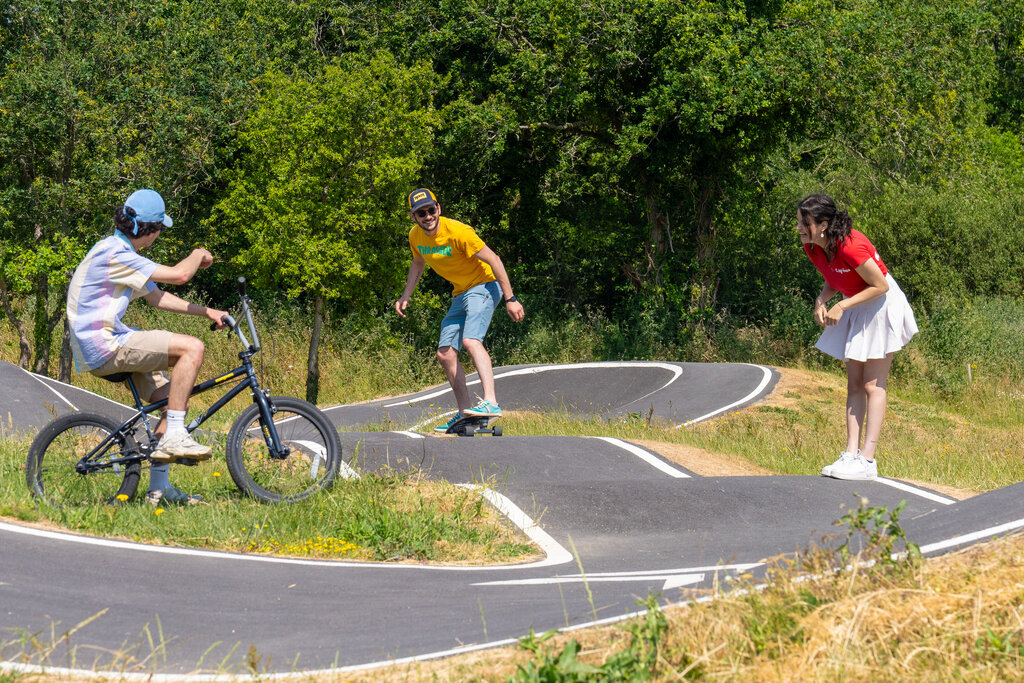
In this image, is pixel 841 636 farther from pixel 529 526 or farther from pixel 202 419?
pixel 202 419

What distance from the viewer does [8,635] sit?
4.25 m

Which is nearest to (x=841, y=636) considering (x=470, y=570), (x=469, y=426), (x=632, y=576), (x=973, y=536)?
(x=973, y=536)

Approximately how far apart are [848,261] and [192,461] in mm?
4695

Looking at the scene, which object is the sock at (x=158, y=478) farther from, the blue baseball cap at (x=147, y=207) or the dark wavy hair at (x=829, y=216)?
the dark wavy hair at (x=829, y=216)

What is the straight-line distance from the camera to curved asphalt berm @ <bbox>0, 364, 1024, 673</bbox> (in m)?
4.33

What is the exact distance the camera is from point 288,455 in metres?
6.54

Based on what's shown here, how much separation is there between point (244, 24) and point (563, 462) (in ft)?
66.0

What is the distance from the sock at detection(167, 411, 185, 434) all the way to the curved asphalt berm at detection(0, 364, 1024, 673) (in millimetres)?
835

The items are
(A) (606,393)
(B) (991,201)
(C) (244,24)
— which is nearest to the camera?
(A) (606,393)

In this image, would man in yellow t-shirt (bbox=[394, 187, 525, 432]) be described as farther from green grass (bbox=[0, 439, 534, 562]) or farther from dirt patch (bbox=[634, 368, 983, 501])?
green grass (bbox=[0, 439, 534, 562])

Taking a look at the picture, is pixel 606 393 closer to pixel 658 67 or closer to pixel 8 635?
pixel 658 67

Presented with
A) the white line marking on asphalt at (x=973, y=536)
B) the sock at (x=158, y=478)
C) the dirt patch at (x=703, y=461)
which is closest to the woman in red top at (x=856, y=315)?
the dirt patch at (x=703, y=461)

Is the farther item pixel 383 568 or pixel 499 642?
pixel 383 568

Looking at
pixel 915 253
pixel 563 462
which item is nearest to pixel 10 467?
pixel 563 462
